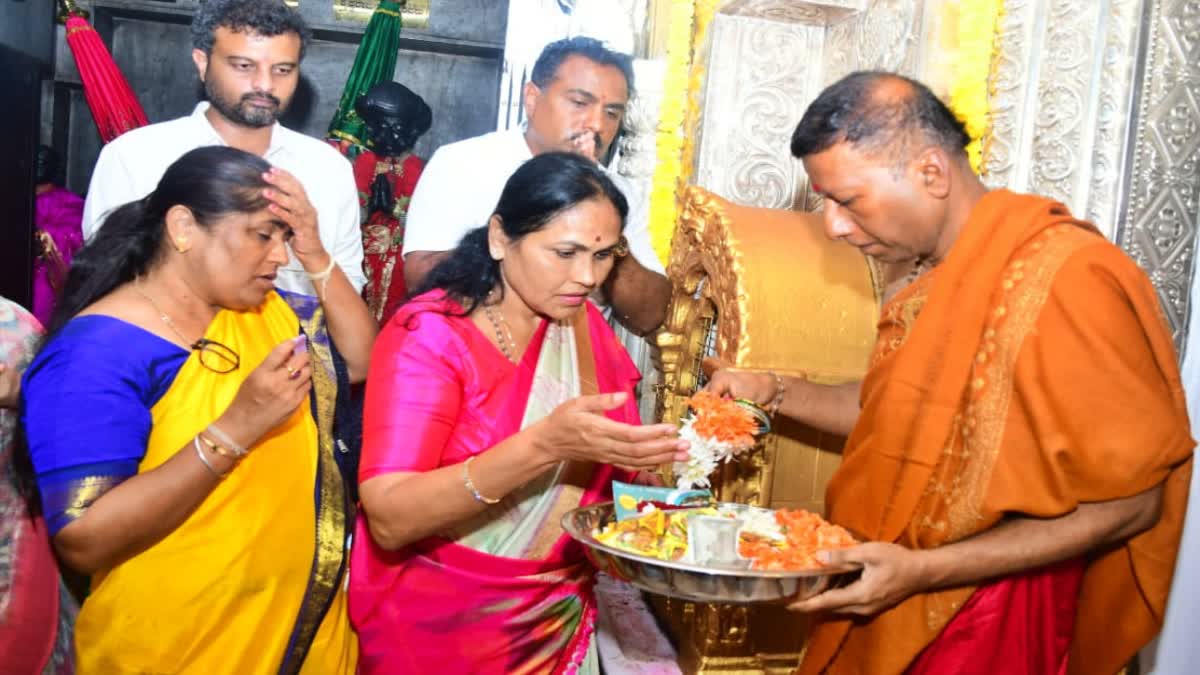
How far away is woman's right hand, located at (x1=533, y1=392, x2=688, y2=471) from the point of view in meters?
1.79

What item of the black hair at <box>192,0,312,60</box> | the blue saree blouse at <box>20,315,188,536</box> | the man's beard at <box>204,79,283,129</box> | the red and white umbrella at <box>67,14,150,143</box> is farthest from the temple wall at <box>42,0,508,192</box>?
the blue saree blouse at <box>20,315,188,536</box>

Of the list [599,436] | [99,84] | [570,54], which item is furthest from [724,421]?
[99,84]

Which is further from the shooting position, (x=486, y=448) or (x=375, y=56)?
(x=375, y=56)

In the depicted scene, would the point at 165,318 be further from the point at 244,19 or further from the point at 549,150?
the point at 244,19

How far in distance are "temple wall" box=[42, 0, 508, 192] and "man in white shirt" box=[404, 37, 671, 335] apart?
164 inches

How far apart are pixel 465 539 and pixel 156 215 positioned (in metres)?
1.06

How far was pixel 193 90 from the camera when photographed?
287 inches

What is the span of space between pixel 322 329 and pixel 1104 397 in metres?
1.91

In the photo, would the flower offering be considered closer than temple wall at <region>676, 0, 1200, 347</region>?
Yes

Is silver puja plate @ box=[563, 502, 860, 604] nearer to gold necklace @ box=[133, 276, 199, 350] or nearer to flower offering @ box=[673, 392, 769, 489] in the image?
flower offering @ box=[673, 392, 769, 489]

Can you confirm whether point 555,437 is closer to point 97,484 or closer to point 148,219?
point 97,484

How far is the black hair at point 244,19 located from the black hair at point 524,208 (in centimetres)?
161

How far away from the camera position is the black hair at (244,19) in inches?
134

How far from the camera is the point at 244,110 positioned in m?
3.41
